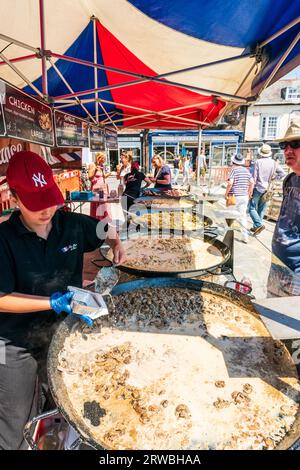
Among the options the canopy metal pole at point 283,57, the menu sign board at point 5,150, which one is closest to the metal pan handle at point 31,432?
the canopy metal pole at point 283,57

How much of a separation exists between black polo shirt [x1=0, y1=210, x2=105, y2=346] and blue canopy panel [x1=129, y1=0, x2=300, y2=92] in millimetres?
1854

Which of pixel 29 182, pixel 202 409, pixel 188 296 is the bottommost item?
pixel 202 409

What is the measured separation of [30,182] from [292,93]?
34142 millimetres

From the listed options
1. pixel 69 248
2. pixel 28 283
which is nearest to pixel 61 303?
pixel 28 283

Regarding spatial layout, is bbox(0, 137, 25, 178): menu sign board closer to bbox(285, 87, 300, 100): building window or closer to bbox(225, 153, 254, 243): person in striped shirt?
bbox(225, 153, 254, 243): person in striped shirt

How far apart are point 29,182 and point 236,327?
1603 mm

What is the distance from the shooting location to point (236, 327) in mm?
1898

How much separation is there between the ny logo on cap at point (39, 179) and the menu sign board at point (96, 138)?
590cm

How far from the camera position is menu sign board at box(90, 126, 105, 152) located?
7.12 metres

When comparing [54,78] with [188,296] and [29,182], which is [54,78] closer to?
[29,182]

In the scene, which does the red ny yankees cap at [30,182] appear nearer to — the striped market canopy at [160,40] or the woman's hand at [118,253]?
the woman's hand at [118,253]

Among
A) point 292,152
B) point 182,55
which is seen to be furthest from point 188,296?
point 182,55

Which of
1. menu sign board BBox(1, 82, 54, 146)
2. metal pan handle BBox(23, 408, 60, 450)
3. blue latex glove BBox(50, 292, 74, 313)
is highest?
menu sign board BBox(1, 82, 54, 146)

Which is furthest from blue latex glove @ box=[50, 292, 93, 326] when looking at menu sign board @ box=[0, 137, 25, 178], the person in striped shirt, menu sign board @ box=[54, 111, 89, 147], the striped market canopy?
the person in striped shirt
